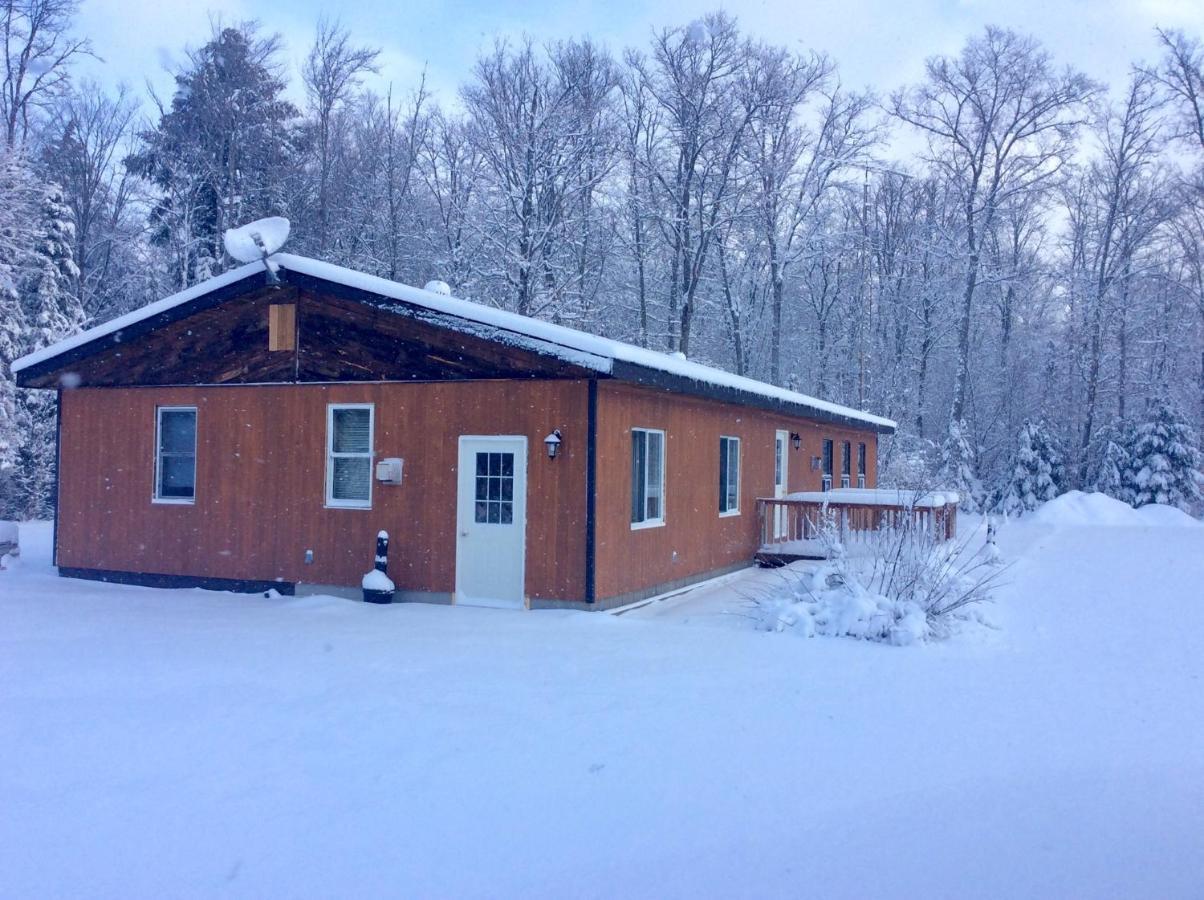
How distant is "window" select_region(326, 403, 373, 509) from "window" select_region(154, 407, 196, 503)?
2106 mm

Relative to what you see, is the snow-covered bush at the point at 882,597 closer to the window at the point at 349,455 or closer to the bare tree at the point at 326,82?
the window at the point at 349,455

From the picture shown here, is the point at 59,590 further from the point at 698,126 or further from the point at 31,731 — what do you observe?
the point at 698,126

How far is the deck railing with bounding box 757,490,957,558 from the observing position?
1457 cm

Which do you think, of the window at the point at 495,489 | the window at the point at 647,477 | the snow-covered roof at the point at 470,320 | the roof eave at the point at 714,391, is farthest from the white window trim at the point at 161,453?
the roof eave at the point at 714,391

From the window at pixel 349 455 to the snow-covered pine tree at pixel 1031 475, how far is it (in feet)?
72.8

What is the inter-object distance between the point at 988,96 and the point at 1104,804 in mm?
29538

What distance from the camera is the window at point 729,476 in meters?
14.0

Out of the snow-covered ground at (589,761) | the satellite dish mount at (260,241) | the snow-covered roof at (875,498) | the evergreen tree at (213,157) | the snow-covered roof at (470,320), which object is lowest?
the snow-covered ground at (589,761)

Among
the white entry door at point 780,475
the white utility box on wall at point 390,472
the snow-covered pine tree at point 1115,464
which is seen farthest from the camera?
the snow-covered pine tree at point 1115,464

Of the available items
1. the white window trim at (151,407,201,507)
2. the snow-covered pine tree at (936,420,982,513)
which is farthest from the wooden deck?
the snow-covered pine tree at (936,420,982,513)

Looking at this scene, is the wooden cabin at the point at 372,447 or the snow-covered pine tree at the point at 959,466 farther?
the snow-covered pine tree at the point at 959,466

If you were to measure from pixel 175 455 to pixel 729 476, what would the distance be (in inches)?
303

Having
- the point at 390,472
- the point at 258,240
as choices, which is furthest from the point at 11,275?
the point at 390,472

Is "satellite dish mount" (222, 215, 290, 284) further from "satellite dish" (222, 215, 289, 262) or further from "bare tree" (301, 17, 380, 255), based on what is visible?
"bare tree" (301, 17, 380, 255)
